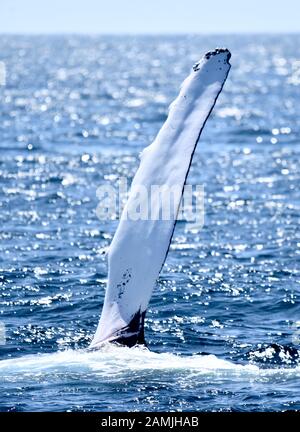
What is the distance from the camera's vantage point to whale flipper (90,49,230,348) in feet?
39.4

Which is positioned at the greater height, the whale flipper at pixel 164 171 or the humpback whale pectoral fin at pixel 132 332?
the whale flipper at pixel 164 171

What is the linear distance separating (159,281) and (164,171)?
29.9 feet

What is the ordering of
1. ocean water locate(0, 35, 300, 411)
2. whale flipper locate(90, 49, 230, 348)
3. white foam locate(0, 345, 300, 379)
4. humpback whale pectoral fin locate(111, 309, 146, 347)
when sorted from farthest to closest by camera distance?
ocean water locate(0, 35, 300, 411), white foam locate(0, 345, 300, 379), humpback whale pectoral fin locate(111, 309, 146, 347), whale flipper locate(90, 49, 230, 348)

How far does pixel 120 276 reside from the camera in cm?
1224

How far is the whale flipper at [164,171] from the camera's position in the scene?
12.0 meters

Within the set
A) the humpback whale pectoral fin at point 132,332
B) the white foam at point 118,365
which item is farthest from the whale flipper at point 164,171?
the white foam at point 118,365

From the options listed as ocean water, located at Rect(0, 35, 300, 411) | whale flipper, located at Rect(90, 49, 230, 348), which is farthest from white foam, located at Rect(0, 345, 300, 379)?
whale flipper, located at Rect(90, 49, 230, 348)

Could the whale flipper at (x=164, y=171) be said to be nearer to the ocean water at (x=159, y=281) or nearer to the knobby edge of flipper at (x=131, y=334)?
the knobby edge of flipper at (x=131, y=334)

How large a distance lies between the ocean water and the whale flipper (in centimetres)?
123

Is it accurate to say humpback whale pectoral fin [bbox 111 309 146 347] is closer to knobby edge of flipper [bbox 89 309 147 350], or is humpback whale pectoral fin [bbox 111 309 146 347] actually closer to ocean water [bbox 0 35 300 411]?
knobby edge of flipper [bbox 89 309 147 350]

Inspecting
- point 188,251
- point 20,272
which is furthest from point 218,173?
point 20,272

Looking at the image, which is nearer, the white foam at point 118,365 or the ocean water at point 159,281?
the white foam at point 118,365

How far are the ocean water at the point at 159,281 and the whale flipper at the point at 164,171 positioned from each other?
123 centimetres

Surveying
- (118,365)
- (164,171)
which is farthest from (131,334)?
(164,171)
